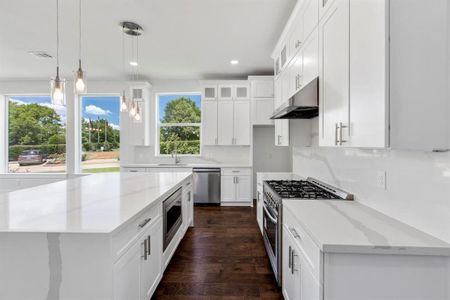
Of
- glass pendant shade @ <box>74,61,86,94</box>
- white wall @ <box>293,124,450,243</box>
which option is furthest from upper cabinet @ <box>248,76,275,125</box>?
glass pendant shade @ <box>74,61,86,94</box>

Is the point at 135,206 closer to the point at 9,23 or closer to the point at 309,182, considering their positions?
the point at 309,182

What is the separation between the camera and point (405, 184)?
1447 mm

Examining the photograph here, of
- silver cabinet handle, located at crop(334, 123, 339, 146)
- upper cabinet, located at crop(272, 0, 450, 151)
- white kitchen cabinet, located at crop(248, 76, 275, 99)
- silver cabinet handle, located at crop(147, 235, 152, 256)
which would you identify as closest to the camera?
upper cabinet, located at crop(272, 0, 450, 151)

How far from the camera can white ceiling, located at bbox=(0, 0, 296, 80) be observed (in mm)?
2834

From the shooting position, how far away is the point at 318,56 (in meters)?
2.04

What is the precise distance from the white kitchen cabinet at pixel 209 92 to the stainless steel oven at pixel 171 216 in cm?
297

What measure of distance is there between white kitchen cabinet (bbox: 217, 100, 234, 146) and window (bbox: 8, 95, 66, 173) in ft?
13.3

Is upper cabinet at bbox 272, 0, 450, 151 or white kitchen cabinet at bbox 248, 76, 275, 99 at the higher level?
white kitchen cabinet at bbox 248, 76, 275, 99

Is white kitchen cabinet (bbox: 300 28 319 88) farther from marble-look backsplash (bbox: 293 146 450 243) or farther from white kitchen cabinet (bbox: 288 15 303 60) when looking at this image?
marble-look backsplash (bbox: 293 146 450 243)

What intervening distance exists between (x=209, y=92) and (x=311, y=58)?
348 centimetres

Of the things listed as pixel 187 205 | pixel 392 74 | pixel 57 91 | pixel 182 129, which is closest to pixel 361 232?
pixel 392 74

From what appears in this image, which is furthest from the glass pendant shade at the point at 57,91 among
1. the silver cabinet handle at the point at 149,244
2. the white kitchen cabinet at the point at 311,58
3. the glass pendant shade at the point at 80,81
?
the white kitchen cabinet at the point at 311,58

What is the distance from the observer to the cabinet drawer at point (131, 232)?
1.37 m

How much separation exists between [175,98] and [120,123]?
1.48m
